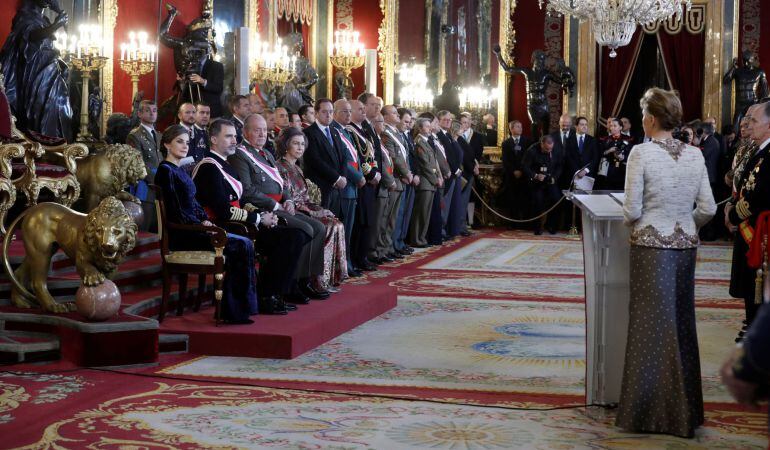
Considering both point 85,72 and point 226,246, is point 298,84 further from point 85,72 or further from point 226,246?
point 226,246

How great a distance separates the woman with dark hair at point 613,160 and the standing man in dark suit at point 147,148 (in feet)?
23.9

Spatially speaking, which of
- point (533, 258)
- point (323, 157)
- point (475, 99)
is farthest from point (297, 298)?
point (475, 99)

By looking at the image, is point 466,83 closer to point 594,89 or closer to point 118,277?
point 594,89

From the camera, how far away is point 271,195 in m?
7.35

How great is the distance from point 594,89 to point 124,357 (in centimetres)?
1227

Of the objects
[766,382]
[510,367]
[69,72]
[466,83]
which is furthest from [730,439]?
[466,83]

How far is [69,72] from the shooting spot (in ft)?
32.5

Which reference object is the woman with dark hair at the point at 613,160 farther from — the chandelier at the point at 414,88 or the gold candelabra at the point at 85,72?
the gold candelabra at the point at 85,72

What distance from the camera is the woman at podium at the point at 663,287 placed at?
4.46m

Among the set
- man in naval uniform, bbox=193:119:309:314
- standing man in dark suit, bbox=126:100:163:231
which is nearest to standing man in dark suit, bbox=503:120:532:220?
standing man in dark suit, bbox=126:100:163:231

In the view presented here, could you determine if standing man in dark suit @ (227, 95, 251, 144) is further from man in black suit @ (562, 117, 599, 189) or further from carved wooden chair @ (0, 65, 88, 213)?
man in black suit @ (562, 117, 599, 189)

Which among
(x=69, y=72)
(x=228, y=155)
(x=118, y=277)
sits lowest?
(x=118, y=277)

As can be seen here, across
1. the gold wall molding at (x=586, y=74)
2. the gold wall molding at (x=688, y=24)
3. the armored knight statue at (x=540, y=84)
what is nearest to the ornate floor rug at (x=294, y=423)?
the armored knight statue at (x=540, y=84)

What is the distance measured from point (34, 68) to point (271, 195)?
10.1 ft
